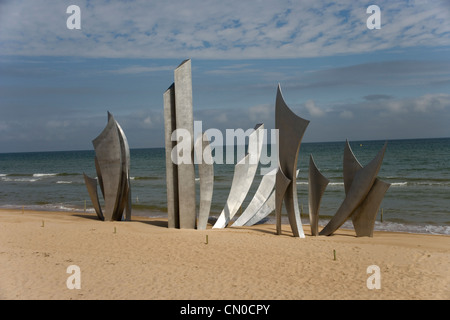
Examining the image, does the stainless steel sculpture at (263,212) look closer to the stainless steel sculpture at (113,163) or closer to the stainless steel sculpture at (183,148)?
the stainless steel sculpture at (183,148)

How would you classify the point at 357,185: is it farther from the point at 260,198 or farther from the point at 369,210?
the point at 260,198

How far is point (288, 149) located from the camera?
31.4ft

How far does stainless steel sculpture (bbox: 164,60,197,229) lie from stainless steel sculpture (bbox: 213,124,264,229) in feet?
3.61

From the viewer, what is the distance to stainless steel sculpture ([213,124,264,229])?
1147 centimetres

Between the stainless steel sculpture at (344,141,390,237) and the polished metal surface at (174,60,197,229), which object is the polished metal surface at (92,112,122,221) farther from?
the stainless steel sculpture at (344,141,390,237)

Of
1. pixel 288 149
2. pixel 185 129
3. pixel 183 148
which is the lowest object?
pixel 288 149

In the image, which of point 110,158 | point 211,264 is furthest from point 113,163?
point 211,264

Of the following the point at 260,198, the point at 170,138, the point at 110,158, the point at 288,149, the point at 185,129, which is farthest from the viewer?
the point at 260,198

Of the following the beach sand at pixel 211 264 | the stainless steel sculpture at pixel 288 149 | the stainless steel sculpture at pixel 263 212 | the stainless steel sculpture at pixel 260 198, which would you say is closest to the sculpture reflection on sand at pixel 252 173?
the stainless steel sculpture at pixel 288 149

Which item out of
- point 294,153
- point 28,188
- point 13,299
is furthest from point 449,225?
point 28,188

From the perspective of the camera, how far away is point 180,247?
29.2ft

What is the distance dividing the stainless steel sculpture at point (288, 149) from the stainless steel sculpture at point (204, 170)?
1.87m

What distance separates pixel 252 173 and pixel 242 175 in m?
0.45

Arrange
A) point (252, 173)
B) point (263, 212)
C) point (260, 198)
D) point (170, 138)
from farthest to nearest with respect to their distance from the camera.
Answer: point (263, 212) → point (260, 198) → point (252, 173) → point (170, 138)
